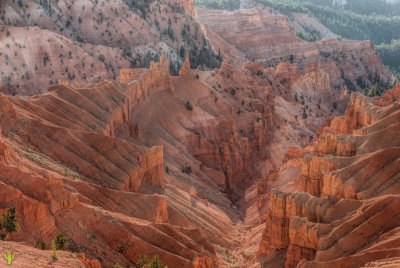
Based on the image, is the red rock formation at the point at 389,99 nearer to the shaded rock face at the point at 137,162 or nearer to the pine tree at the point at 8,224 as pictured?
the shaded rock face at the point at 137,162

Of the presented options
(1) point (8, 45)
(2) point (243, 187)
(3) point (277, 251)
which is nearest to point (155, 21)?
(1) point (8, 45)

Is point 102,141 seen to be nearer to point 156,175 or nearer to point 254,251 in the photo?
point 156,175

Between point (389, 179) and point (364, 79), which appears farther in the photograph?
point (364, 79)

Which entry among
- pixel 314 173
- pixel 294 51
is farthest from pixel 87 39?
pixel 314 173

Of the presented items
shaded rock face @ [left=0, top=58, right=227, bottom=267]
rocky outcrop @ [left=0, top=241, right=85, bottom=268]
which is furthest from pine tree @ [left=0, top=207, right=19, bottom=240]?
rocky outcrop @ [left=0, top=241, right=85, bottom=268]

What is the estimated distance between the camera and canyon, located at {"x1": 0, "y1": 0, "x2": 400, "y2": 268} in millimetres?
29828

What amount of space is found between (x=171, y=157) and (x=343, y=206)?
30448mm

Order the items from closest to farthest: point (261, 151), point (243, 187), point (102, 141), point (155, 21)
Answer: point (102, 141) < point (243, 187) < point (261, 151) < point (155, 21)

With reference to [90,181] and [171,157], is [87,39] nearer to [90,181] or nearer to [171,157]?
[171,157]

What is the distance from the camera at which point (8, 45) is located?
89375mm

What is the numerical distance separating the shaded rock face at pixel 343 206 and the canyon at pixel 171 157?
9cm

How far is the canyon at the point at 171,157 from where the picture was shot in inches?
1174

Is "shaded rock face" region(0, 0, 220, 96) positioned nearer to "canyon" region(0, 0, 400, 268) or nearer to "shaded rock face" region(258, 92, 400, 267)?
"canyon" region(0, 0, 400, 268)

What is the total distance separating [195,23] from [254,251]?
327 ft
